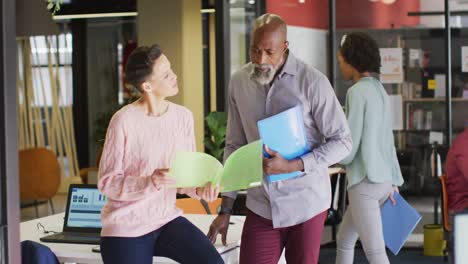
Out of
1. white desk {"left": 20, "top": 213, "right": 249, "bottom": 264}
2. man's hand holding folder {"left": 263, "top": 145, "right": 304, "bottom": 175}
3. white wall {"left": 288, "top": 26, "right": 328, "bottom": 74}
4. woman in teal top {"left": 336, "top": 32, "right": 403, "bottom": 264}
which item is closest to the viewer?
man's hand holding folder {"left": 263, "top": 145, "right": 304, "bottom": 175}

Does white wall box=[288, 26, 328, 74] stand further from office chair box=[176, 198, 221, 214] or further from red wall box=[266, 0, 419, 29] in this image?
office chair box=[176, 198, 221, 214]

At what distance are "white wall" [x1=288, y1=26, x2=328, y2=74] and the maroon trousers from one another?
5046mm

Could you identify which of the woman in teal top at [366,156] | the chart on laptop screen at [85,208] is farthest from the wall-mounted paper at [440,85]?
the chart on laptop screen at [85,208]

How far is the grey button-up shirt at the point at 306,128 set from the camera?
378cm

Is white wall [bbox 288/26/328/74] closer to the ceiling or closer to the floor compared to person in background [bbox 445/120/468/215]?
closer to the ceiling

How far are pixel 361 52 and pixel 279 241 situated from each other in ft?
7.07

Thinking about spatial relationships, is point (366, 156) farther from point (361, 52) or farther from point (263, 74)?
point (263, 74)

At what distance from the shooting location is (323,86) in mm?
3797

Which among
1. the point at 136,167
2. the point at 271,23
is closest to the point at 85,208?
the point at 136,167

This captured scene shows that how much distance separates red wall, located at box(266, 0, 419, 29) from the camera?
8.65 m

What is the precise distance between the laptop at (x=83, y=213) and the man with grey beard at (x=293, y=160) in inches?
31.1

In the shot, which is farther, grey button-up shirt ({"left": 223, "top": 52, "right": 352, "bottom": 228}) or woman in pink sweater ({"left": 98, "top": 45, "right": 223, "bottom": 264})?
grey button-up shirt ({"left": 223, "top": 52, "right": 352, "bottom": 228})

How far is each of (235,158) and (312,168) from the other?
458mm

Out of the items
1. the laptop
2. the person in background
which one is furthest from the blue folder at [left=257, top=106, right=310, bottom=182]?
the person in background
